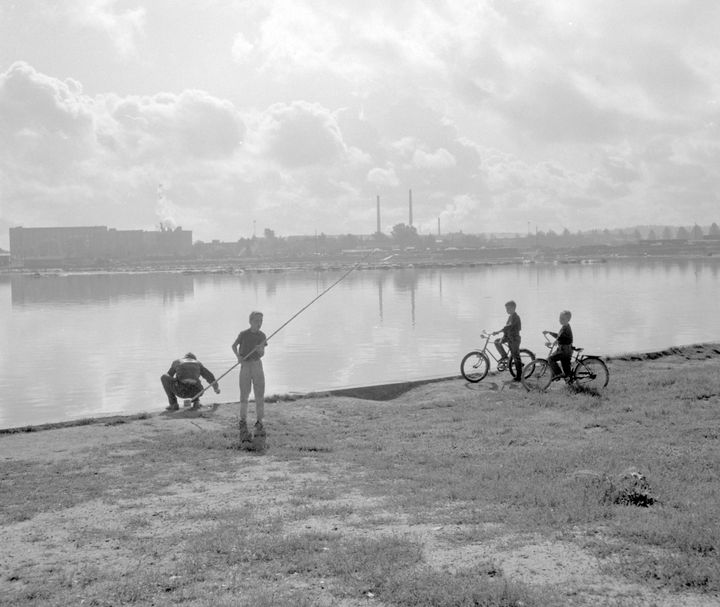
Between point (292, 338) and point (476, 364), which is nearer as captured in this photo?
point (476, 364)

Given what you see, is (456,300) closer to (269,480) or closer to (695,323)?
(695,323)

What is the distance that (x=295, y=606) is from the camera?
4777mm

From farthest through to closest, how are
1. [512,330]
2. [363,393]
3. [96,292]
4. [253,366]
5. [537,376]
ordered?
[96,292]
[512,330]
[363,393]
[537,376]
[253,366]

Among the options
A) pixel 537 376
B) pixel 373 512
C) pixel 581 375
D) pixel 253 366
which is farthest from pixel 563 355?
pixel 373 512

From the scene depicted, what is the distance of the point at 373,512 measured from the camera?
6812 mm

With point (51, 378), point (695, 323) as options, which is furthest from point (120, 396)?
point (695, 323)

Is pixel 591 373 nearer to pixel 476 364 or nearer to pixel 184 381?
pixel 476 364

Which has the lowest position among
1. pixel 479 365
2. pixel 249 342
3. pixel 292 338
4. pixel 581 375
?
pixel 292 338

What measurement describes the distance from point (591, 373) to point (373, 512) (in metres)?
8.11

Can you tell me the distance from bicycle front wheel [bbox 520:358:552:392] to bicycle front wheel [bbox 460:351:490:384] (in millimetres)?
1355

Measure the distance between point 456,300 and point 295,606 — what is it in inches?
1847

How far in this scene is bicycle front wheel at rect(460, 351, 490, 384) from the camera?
1619 centimetres

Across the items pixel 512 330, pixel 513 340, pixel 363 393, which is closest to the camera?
pixel 363 393

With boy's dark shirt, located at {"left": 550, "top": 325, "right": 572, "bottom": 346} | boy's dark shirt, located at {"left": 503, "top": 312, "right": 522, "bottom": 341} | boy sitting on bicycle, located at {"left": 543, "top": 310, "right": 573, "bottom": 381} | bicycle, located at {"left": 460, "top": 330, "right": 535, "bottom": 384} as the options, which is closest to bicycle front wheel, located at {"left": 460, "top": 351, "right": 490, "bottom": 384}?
bicycle, located at {"left": 460, "top": 330, "right": 535, "bottom": 384}
